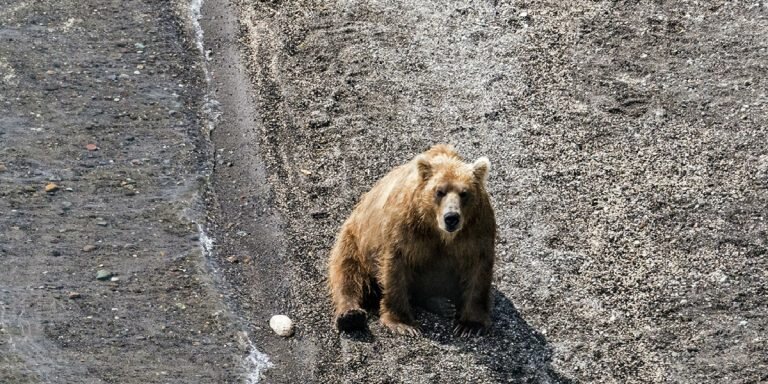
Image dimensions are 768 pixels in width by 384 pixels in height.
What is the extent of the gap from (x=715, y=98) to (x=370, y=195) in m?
3.95

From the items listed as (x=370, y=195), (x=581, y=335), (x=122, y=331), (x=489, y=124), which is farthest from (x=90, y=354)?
(x=489, y=124)

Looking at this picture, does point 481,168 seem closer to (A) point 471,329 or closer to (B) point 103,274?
(A) point 471,329

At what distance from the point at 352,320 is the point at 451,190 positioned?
1182 millimetres

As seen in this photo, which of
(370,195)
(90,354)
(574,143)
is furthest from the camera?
(574,143)

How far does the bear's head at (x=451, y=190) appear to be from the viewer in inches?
303

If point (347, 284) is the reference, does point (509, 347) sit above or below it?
below

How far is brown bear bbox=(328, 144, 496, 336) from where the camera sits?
792cm

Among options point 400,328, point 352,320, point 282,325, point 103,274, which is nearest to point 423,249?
point 400,328

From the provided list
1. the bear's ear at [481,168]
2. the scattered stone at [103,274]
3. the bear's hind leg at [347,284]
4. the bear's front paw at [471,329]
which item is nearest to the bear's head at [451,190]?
the bear's ear at [481,168]

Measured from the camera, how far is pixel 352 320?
823 cm

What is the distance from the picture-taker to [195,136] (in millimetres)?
10938

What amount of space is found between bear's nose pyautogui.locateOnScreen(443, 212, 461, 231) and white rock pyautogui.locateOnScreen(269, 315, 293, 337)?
161cm

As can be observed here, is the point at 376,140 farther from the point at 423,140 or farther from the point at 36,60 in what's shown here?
the point at 36,60

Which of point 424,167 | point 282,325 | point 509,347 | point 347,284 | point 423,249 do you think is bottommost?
point 282,325
